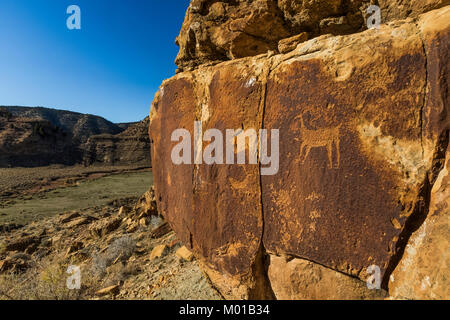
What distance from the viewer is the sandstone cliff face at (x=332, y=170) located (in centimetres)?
112

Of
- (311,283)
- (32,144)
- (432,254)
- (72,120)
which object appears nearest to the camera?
(432,254)

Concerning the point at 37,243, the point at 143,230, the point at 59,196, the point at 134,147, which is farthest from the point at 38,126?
the point at 143,230

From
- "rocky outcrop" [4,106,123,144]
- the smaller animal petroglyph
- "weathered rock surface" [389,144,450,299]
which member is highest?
"rocky outcrop" [4,106,123,144]

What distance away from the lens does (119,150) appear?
33.2 meters

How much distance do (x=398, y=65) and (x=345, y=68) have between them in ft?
0.78

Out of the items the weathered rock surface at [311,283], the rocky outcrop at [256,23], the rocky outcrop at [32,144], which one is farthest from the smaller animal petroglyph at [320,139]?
the rocky outcrop at [32,144]

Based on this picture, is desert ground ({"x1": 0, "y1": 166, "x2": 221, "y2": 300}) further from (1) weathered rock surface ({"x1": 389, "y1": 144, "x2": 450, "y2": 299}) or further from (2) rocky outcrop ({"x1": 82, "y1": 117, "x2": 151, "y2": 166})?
(2) rocky outcrop ({"x1": 82, "y1": 117, "x2": 151, "y2": 166})

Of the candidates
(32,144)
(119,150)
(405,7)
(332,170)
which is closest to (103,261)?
(332,170)

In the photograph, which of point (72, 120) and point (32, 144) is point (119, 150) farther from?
point (72, 120)

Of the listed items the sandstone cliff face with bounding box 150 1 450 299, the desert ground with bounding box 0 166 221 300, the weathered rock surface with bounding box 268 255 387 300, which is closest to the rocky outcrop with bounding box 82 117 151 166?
the desert ground with bounding box 0 166 221 300

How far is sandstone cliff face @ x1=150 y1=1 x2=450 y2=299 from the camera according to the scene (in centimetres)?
112

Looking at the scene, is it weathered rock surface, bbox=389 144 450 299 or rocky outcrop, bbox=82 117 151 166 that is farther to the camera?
rocky outcrop, bbox=82 117 151 166

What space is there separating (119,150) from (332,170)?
35501mm

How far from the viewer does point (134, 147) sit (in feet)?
107
